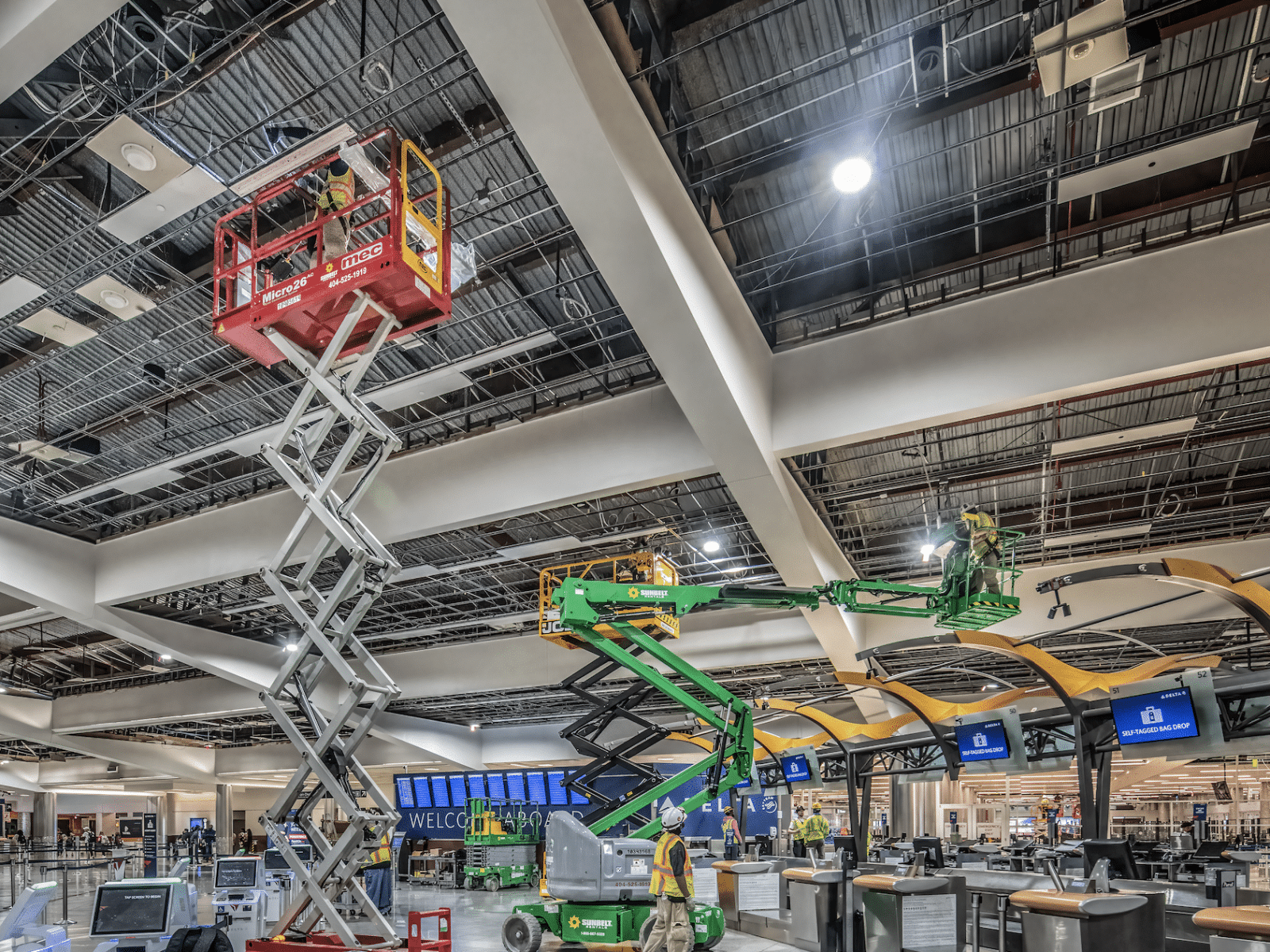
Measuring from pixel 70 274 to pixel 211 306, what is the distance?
178 cm

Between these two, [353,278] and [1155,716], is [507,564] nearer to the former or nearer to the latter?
[1155,716]

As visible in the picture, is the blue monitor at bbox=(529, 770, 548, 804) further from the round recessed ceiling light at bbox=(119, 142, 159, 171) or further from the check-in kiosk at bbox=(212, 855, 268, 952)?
the round recessed ceiling light at bbox=(119, 142, 159, 171)

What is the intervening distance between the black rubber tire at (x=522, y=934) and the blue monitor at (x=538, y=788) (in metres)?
26.6

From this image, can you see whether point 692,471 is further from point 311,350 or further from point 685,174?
point 311,350

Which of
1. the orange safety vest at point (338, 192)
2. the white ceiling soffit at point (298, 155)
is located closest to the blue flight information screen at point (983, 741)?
the orange safety vest at point (338, 192)

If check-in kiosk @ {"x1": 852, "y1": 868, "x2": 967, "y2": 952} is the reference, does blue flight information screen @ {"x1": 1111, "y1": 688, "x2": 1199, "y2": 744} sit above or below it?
above

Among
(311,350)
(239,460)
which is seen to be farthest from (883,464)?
(239,460)

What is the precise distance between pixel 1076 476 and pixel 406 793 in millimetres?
33305

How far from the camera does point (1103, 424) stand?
15.8 metres

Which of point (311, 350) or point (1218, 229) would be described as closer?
point (311, 350)

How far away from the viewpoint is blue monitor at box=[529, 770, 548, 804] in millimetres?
39719

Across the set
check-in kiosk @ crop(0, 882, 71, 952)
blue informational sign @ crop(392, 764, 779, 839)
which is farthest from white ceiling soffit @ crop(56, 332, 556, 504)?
blue informational sign @ crop(392, 764, 779, 839)

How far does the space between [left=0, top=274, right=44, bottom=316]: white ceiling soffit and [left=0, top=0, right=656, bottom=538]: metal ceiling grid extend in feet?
0.45

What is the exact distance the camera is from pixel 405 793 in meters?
41.3
